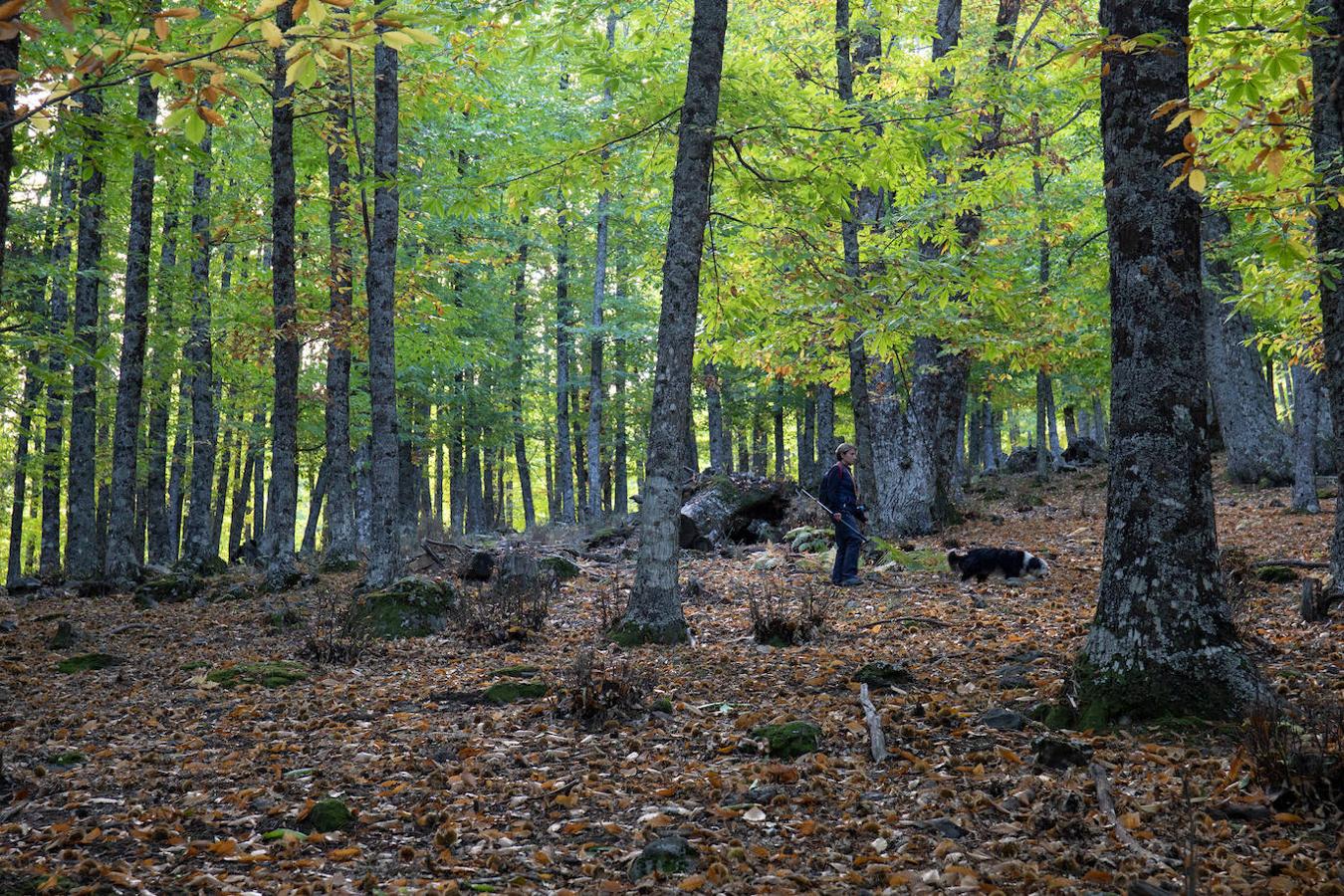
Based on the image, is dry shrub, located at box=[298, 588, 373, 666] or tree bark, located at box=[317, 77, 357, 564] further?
tree bark, located at box=[317, 77, 357, 564]

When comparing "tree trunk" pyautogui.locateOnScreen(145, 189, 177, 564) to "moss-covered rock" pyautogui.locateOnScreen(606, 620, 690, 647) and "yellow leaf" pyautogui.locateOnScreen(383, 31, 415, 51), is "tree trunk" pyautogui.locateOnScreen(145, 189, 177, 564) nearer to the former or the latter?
"moss-covered rock" pyautogui.locateOnScreen(606, 620, 690, 647)

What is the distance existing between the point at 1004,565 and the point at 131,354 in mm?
12954

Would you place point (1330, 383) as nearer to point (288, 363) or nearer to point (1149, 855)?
point (1149, 855)

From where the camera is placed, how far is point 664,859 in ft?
11.2

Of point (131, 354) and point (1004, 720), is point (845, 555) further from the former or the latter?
point (131, 354)

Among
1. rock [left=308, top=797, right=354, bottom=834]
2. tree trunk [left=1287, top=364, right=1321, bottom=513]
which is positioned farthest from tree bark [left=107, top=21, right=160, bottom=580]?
tree trunk [left=1287, top=364, right=1321, bottom=513]

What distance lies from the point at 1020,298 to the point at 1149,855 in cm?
796

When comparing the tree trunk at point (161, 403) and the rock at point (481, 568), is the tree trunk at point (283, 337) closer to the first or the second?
the rock at point (481, 568)

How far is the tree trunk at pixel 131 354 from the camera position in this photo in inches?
489

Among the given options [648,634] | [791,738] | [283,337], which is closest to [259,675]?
[648,634]

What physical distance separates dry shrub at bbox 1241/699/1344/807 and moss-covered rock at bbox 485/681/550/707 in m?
4.32

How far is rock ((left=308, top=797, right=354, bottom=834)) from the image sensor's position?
12.6 ft

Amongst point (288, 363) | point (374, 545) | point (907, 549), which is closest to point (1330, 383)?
point (907, 549)

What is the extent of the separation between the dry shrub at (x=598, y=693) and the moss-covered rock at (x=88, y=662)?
4.94m
